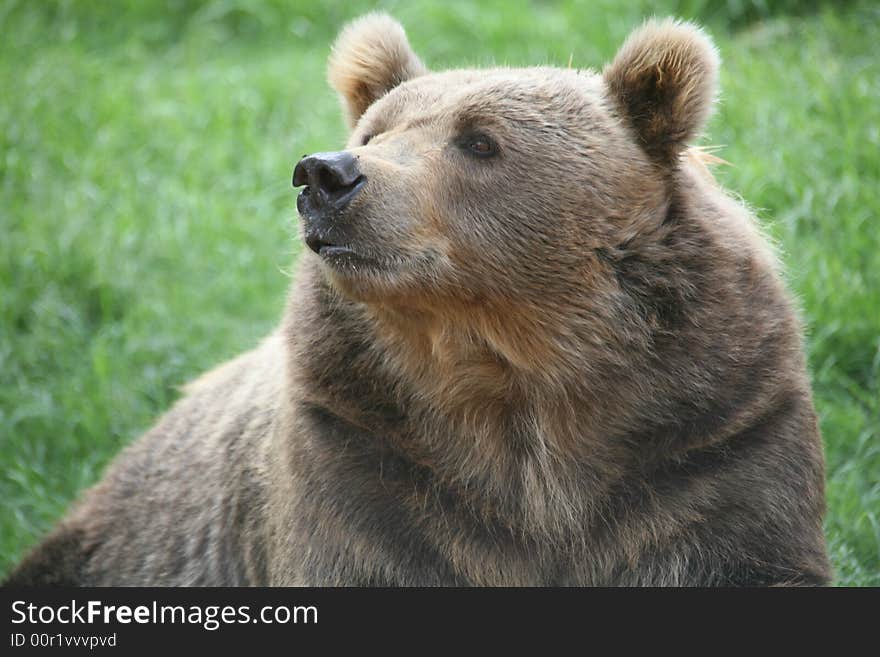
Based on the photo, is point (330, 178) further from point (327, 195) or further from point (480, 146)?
point (480, 146)

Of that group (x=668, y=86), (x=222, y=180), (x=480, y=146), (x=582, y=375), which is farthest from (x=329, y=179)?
(x=222, y=180)

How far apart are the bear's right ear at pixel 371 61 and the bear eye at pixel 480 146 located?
84 cm

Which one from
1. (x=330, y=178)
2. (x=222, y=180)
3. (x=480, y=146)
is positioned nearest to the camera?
(x=330, y=178)

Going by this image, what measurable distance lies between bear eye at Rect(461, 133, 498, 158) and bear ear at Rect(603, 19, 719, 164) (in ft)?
1.77

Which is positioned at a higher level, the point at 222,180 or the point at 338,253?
the point at 338,253

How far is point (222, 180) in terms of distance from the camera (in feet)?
30.6

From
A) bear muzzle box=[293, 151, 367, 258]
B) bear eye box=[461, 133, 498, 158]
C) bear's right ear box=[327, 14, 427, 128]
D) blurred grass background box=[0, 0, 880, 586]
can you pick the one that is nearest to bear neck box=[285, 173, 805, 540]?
bear muzzle box=[293, 151, 367, 258]

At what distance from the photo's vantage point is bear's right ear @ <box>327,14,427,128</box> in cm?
511

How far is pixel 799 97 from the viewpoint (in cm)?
839

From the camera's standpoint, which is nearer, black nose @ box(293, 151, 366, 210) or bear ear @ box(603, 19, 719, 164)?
black nose @ box(293, 151, 366, 210)

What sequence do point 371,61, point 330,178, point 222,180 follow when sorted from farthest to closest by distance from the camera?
1. point 222,180
2. point 371,61
3. point 330,178

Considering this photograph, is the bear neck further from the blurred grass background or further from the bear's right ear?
the blurred grass background

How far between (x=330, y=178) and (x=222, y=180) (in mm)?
5392

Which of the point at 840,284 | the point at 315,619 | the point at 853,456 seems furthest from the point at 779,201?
the point at 315,619
